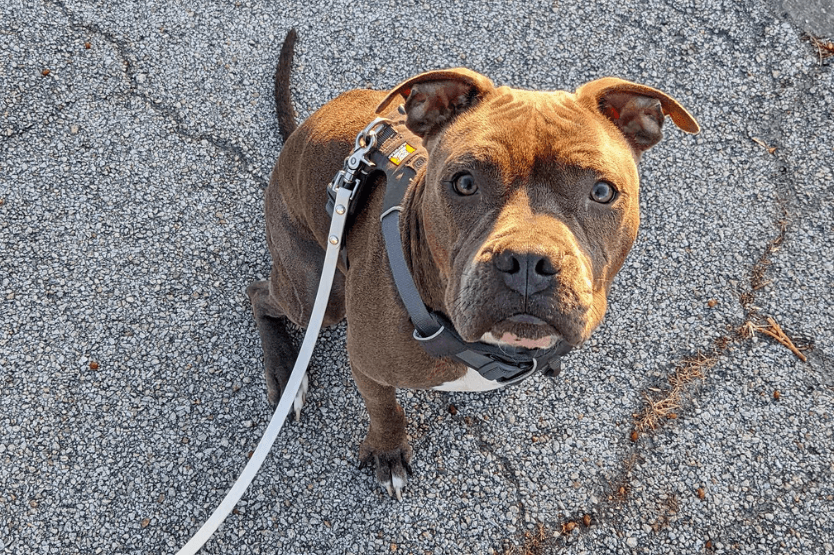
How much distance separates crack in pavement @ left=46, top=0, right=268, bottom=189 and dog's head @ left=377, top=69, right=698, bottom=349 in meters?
2.13

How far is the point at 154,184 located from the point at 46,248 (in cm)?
79

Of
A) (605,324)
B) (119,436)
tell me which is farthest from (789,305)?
(119,436)

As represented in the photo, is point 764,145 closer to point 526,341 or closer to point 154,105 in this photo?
point 526,341

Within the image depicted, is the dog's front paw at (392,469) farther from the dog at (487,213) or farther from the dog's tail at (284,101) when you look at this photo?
the dog's tail at (284,101)

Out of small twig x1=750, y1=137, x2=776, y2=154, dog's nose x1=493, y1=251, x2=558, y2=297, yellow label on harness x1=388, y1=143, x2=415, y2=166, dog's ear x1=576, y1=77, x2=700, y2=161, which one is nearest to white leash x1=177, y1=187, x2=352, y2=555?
yellow label on harness x1=388, y1=143, x2=415, y2=166

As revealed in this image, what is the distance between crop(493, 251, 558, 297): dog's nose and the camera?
2203mm

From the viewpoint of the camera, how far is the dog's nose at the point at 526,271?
2.20 meters

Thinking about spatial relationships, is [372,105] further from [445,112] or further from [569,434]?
[569,434]

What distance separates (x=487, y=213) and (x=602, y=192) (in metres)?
0.44

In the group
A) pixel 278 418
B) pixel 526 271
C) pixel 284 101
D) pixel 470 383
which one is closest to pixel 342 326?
pixel 278 418

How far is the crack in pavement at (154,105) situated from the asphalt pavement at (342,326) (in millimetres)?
19

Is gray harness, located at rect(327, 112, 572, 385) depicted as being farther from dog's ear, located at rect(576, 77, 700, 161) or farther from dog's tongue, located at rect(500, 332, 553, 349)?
dog's ear, located at rect(576, 77, 700, 161)

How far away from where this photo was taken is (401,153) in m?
3.08

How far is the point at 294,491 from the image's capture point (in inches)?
149
